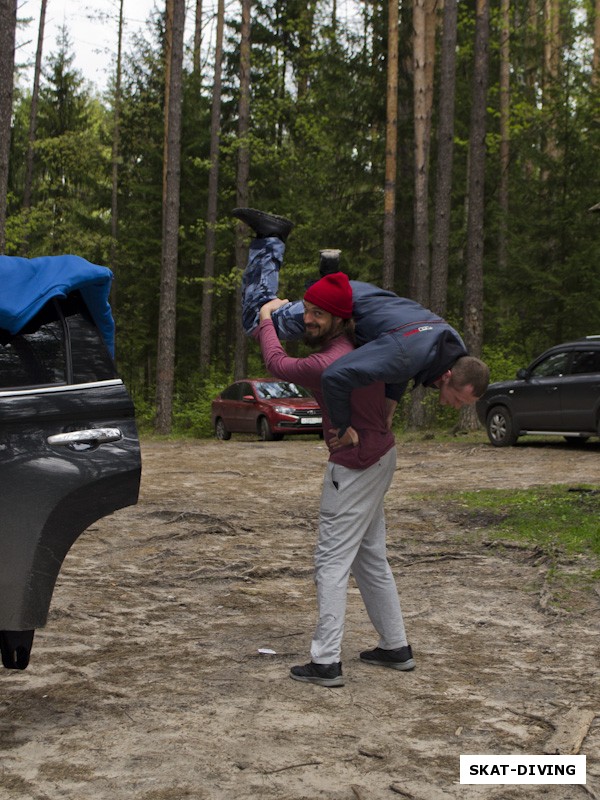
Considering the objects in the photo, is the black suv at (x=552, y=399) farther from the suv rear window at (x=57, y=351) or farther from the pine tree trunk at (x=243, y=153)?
the suv rear window at (x=57, y=351)

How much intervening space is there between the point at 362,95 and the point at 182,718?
1072 inches

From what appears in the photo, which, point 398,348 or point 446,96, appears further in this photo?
point 446,96

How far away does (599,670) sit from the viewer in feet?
18.0

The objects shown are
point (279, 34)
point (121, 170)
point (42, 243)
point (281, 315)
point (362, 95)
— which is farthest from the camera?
point (121, 170)

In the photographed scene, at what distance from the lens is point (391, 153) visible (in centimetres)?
2742

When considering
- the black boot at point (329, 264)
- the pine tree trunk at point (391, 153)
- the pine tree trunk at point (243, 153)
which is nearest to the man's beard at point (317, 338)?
the black boot at point (329, 264)

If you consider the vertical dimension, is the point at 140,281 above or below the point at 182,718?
above

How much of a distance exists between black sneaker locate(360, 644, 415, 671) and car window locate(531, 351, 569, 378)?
13383 mm

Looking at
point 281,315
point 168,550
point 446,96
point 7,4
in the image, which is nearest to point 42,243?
point 446,96

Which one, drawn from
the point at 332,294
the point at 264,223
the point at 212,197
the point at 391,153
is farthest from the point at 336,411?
the point at 212,197

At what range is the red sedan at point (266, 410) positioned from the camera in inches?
931

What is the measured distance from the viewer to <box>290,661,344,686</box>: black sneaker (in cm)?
517

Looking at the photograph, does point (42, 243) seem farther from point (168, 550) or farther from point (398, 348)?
point (398, 348)

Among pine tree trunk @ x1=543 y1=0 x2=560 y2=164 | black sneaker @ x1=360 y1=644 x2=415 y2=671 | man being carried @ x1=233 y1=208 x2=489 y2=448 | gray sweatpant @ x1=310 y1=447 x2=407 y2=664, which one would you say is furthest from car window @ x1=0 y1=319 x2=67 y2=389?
pine tree trunk @ x1=543 y1=0 x2=560 y2=164
